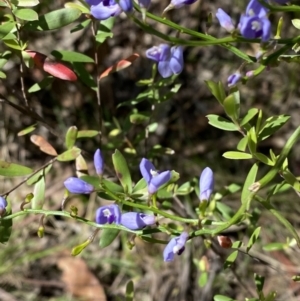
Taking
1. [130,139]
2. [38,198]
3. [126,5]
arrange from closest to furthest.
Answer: [126,5] < [38,198] < [130,139]

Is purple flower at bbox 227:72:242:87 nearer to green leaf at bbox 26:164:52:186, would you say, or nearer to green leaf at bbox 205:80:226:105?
green leaf at bbox 205:80:226:105

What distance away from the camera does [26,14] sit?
60.6 inches

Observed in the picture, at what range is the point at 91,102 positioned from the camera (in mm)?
3387

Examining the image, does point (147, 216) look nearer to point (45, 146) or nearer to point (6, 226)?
point (6, 226)

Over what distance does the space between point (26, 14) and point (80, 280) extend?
2.05 m

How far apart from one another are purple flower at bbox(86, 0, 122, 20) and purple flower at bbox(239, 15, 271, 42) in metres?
0.27

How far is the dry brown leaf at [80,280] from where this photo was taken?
10.7ft

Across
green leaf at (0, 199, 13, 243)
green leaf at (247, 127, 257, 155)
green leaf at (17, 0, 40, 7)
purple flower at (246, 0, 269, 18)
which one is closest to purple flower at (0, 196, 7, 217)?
green leaf at (0, 199, 13, 243)

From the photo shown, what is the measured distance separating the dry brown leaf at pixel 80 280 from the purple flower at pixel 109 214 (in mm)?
1923

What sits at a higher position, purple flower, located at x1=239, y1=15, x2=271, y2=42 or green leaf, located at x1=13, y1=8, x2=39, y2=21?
purple flower, located at x1=239, y1=15, x2=271, y2=42

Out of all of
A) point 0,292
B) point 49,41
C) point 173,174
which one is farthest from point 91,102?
point 173,174

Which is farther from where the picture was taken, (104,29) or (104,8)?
(104,29)

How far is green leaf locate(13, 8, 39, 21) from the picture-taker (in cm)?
153

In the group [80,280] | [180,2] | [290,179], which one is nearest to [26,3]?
[180,2]
